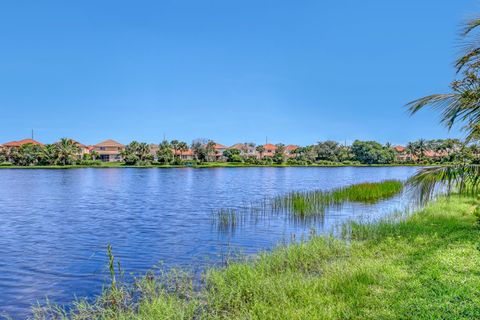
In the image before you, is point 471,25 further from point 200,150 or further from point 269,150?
point 269,150

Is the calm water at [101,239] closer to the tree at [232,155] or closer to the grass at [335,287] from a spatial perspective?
the grass at [335,287]

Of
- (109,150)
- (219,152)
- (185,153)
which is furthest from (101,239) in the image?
(219,152)

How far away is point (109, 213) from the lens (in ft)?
75.7

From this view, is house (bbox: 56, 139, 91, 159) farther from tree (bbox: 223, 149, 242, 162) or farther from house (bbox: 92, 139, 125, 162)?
tree (bbox: 223, 149, 242, 162)

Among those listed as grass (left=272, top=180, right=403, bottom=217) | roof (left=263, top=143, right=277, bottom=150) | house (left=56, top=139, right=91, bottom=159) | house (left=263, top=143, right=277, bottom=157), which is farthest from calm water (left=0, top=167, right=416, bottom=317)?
roof (left=263, top=143, right=277, bottom=150)

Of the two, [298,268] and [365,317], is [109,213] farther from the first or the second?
[365,317]

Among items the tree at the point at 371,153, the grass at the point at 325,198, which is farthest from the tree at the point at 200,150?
the grass at the point at 325,198

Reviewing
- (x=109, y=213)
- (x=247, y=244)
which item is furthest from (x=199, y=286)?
(x=109, y=213)

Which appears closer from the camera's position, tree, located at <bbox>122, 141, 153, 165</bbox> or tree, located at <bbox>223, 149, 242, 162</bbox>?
tree, located at <bbox>122, 141, 153, 165</bbox>

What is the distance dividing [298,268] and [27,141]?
414 ft

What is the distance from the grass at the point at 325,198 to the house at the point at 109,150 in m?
97.6

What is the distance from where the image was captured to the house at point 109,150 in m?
116

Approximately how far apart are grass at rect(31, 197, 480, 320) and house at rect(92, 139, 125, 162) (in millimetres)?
111749

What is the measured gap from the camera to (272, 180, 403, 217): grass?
20.9 metres
